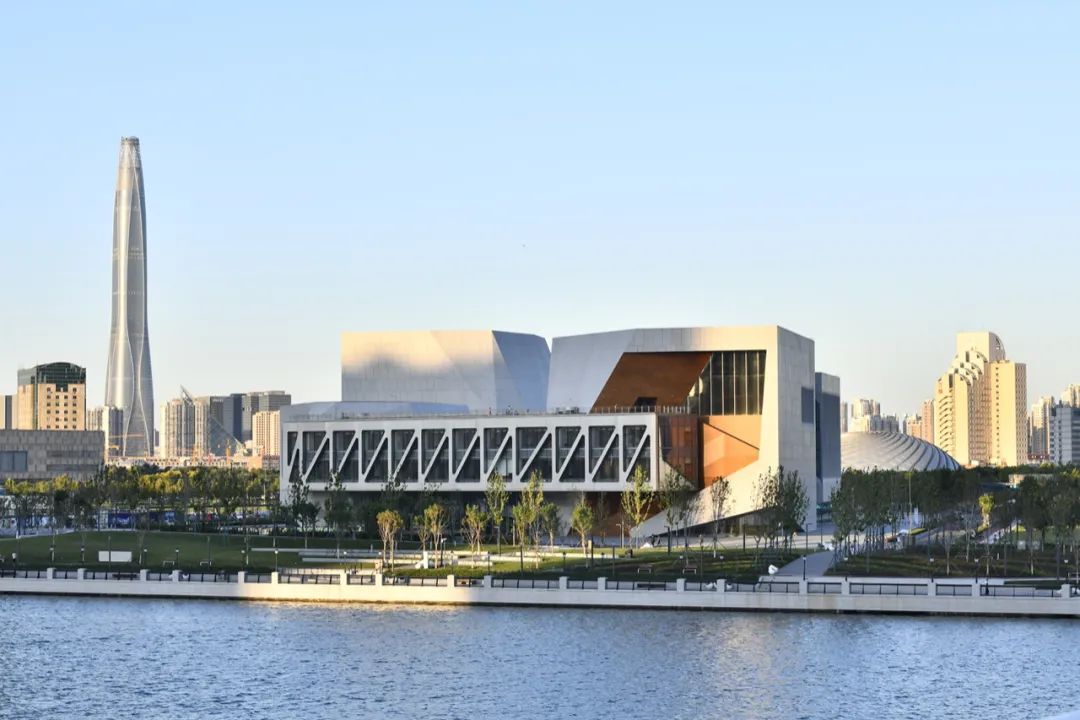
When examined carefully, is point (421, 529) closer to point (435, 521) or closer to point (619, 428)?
point (435, 521)

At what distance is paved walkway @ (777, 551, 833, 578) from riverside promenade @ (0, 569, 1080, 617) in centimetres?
642

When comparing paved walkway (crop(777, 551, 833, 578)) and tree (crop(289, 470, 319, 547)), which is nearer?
paved walkway (crop(777, 551, 833, 578))

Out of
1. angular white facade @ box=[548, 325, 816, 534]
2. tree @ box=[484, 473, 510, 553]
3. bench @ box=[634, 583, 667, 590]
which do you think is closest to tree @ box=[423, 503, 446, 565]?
tree @ box=[484, 473, 510, 553]

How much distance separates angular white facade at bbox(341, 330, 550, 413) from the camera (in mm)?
178375

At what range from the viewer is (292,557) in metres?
126

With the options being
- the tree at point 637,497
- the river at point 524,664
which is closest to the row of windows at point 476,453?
the tree at point 637,497

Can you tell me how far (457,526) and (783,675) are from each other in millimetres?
82111

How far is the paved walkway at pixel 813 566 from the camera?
10919 centimetres

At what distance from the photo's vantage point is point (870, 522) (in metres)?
119

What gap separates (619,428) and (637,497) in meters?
15.4

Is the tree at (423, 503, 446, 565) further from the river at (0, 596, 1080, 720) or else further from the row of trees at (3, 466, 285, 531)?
the row of trees at (3, 466, 285, 531)

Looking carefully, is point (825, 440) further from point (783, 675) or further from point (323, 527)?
point (783, 675)

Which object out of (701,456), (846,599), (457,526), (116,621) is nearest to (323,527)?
(457,526)

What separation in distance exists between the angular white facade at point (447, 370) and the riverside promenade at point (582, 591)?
235 feet
